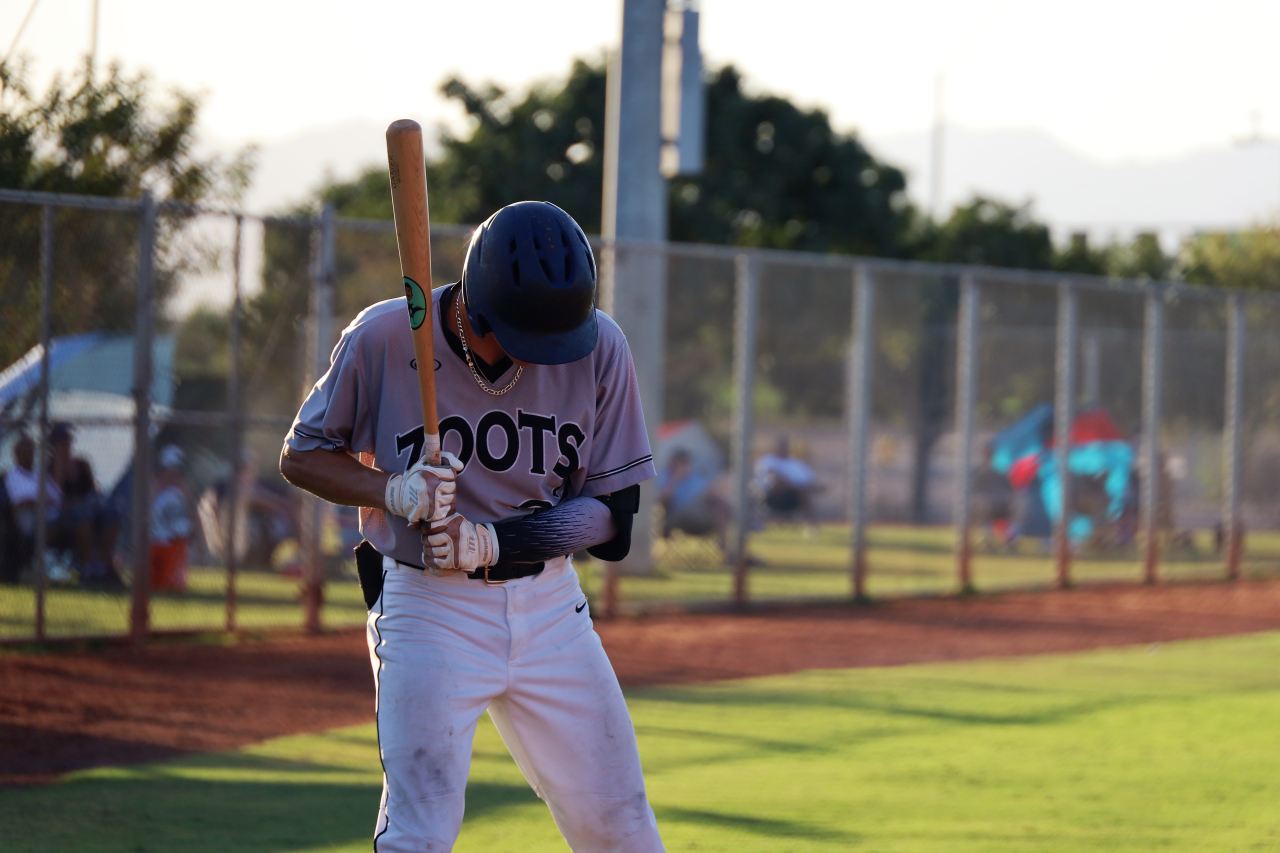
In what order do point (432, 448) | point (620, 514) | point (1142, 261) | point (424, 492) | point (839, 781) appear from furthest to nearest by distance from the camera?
point (1142, 261), point (839, 781), point (620, 514), point (432, 448), point (424, 492)

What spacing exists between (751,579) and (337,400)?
34.3 ft

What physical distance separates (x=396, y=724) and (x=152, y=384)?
23.0ft

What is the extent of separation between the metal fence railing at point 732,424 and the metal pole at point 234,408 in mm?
20

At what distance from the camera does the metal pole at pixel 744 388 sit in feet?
43.1

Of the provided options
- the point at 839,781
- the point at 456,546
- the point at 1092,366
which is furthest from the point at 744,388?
the point at 456,546

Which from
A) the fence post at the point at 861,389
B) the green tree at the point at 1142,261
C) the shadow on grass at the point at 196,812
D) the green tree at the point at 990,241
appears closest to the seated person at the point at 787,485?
the fence post at the point at 861,389

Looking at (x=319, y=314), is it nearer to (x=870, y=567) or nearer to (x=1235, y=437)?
(x=870, y=567)

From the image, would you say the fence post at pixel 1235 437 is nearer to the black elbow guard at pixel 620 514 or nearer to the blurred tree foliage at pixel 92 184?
the blurred tree foliage at pixel 92 184

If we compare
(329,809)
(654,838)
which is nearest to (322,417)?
(654,838)

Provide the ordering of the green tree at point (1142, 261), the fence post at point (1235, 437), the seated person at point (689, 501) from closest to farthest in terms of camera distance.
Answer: the seated person at point (689, 501)
the fence post at point (1235, 437)
the green tree at point (1142, 261)

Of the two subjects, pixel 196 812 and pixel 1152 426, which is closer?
pixel 196 812

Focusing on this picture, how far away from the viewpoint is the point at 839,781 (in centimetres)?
704

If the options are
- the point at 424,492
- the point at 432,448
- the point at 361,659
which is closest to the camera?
the point at 424,492

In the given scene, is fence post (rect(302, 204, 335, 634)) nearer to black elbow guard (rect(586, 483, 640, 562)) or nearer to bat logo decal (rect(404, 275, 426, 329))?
black elbow guard (rect(586, 483, 640, 562))
